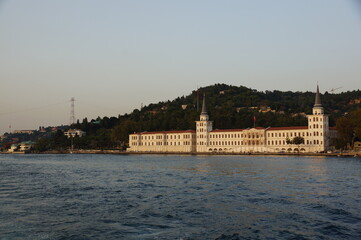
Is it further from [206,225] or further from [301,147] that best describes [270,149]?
[206,225]

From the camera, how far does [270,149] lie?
10138cm

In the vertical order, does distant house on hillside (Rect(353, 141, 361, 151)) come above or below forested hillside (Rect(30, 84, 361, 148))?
below

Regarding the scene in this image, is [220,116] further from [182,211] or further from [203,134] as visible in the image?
[182,211]

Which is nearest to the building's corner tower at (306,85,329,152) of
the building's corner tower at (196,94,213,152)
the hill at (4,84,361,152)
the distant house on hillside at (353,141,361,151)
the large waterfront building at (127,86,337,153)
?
the large waterfront building at (127,86,337,153)

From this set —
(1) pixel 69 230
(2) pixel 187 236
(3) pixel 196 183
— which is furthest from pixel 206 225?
(3) pixel 196 183

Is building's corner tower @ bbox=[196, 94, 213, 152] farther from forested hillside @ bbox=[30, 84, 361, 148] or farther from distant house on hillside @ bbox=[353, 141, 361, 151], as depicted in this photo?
distant house on hillside @ bbox=[353, 141, 361, 151]

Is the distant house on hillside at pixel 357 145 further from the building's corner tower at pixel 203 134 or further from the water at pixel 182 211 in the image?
the water at pixel 182 211

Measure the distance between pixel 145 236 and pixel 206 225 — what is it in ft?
9.88

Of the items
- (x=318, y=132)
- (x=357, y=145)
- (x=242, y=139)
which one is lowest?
(x=357, y=145)

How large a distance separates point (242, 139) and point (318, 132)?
18.7 metres

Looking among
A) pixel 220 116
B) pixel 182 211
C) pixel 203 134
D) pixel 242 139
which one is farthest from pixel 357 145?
pixel 182 211

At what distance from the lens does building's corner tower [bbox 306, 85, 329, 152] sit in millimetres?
94625

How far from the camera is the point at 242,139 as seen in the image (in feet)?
348

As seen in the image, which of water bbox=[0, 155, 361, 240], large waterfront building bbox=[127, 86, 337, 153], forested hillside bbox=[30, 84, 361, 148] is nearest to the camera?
water bbox=[0, 155, 361, 240]
